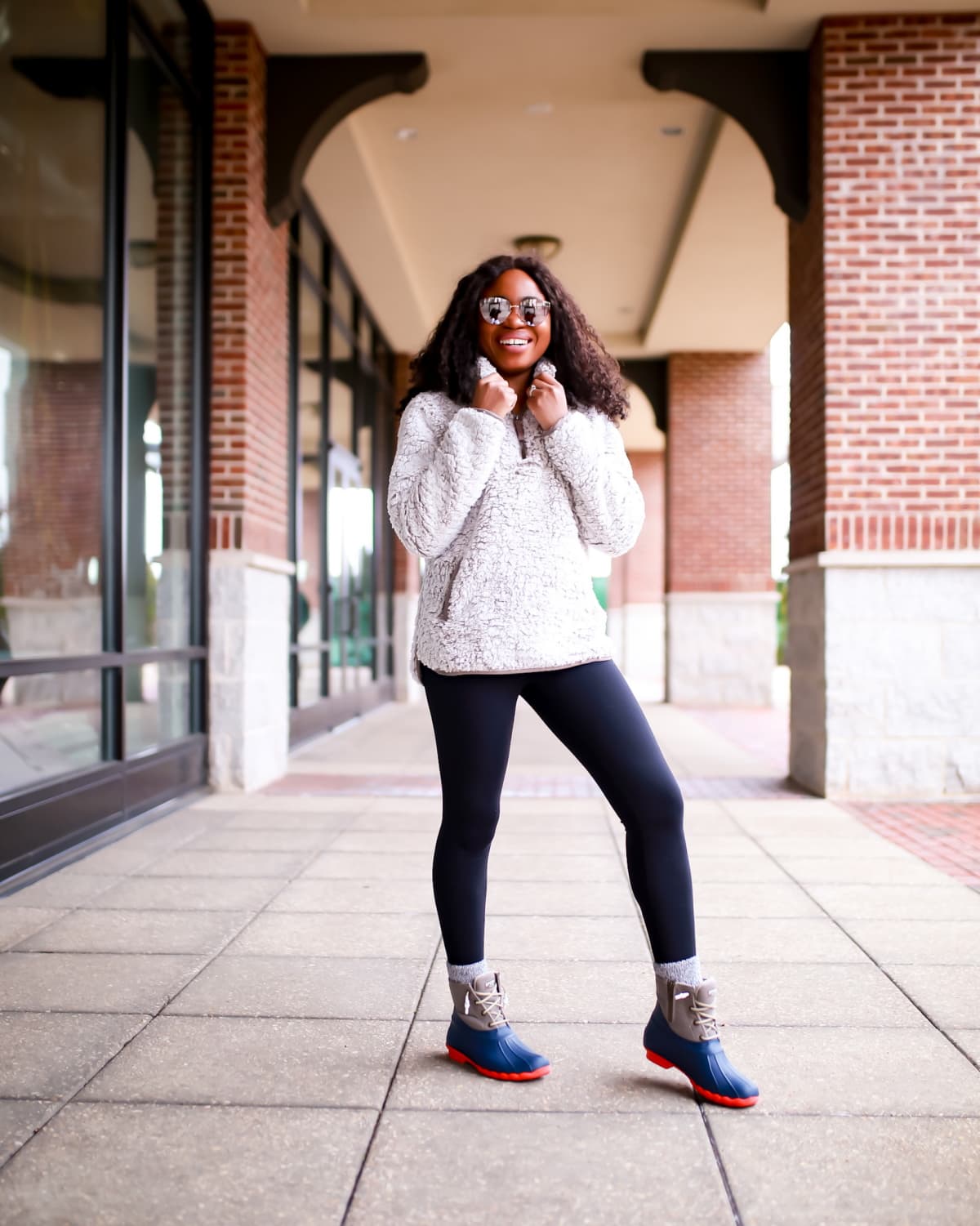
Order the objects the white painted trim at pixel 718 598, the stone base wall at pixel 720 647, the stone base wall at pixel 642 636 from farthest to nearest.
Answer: the stone base wall at pixel 642 636 → the white painted trim at pixel 718 598 → the stone base wall at pixel 720 647

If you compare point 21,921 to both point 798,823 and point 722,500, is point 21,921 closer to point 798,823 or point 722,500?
point 798,823

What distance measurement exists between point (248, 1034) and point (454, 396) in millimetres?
1478

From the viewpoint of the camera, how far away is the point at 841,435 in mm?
5941

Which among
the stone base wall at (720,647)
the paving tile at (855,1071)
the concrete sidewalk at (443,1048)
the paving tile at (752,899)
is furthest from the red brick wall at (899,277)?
the stone base wall at (720,647)

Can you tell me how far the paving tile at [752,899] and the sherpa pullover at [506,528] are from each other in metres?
1.74

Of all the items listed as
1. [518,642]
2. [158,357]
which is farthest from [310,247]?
[518,642]

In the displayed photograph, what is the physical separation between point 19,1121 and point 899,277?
5.66 m

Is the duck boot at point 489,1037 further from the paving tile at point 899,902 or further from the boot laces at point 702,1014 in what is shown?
the paving tile at point 899,902

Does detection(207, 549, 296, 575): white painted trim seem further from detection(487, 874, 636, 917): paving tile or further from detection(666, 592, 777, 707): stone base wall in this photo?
detection(666, 592, 777, 707): stone base wall

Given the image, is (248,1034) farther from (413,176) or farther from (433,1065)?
(413,176)

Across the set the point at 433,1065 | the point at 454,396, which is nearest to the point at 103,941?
the point at 433,1065

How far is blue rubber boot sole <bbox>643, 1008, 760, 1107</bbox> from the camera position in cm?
212

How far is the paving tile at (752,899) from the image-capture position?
3.59 m

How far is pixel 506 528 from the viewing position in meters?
2.20
